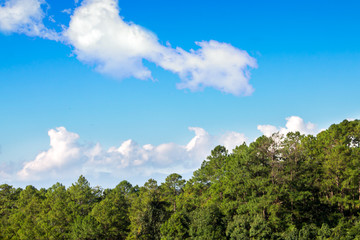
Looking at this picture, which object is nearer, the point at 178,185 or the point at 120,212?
the point at 120,212

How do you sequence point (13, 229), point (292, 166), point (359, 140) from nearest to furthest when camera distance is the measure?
point (292, 166)
point (359, 140)
point (13, 229)

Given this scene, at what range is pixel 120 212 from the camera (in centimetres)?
6731

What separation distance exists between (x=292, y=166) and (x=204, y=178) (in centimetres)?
2570

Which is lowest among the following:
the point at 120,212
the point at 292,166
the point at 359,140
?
the point at 120,212

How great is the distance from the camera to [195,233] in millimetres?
51688

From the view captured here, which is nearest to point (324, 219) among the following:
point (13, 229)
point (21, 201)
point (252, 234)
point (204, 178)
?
point (252, 234)

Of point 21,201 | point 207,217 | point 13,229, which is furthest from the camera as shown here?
point 21,201

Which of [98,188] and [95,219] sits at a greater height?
[98,188]

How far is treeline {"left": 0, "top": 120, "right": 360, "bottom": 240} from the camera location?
4991 cm

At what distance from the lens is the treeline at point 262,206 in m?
49.9

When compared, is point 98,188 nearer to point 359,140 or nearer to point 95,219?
point 95,219

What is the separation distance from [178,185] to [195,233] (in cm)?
3699

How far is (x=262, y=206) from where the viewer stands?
50.6m

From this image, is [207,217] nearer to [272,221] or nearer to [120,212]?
[272,221]
